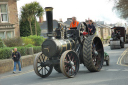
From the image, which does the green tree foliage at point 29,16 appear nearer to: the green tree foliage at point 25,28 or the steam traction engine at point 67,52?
the green tree foliage at point 25,28

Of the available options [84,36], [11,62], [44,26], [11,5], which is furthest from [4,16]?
[44,26]

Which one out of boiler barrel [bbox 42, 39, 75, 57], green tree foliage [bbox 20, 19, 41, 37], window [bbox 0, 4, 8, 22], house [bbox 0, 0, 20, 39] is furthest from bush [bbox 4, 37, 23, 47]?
green tree foliage [bbox 20, 19, 41, 37]

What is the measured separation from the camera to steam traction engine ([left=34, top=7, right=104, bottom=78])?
9320 millimetres

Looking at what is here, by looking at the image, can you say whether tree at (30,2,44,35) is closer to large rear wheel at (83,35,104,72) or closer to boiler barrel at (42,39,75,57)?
large rear wheel at (83,35,104,72)

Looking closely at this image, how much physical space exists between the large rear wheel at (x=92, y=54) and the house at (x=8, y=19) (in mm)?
17077

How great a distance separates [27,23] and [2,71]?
24.8 meters

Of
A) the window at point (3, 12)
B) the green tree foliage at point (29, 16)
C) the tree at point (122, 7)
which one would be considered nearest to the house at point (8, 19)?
the window at point (3, 12)

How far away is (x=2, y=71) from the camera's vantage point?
13.1 m

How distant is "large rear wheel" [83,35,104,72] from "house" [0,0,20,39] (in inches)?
672

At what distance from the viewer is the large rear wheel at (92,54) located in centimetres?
1008

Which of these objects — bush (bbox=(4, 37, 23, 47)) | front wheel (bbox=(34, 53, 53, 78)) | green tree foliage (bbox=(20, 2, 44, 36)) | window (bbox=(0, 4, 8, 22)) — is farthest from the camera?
green tree foliage (bbox=(20, 2, 44, 36))

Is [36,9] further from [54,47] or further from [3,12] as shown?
[54,47]

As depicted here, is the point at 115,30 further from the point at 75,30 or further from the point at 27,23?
the point at 75,30

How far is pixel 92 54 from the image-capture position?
10.8 meters
